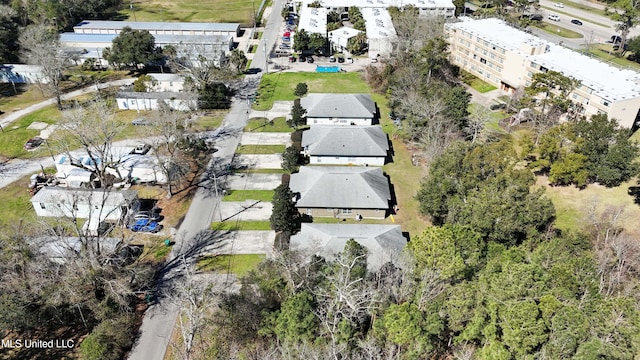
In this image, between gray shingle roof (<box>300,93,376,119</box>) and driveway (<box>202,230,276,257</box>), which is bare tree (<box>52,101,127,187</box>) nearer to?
driveway (<box>202,230,276,257</box>)

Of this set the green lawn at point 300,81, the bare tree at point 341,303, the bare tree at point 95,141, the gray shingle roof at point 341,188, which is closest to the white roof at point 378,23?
the green lawn at point 300,81

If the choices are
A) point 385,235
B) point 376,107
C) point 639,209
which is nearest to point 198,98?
point 376,107

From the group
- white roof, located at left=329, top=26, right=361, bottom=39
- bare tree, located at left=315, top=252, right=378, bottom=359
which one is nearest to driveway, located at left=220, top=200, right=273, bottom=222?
bare tree, located at left=315, top=252, right=378, bottom=359

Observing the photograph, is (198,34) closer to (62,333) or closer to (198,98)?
(198,98)

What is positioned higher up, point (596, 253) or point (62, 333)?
point (596, 253)

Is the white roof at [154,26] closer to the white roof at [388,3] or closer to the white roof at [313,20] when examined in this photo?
the white roof at [313,20]

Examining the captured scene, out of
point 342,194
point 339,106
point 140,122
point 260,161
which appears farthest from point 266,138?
point 342,194
